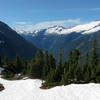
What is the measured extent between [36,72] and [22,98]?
3897 centimetres

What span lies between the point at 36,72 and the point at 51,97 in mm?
39879

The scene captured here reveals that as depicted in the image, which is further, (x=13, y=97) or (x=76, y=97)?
(x=13, y=97)

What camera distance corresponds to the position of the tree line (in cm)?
5716

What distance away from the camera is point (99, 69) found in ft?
192

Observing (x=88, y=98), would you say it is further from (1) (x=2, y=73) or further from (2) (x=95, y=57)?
(1) (x=2, y=73)

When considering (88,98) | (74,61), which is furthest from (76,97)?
(74,61)

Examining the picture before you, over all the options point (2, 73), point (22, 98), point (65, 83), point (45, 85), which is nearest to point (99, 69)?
point (65, 83)

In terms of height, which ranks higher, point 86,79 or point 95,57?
point 95,57

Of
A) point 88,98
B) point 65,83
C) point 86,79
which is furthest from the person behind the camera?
point 86,79

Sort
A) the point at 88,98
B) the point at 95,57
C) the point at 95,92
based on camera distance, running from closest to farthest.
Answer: the point at 88,98 → the point at 95,92 → the point at 95,57

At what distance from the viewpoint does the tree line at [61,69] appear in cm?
5716

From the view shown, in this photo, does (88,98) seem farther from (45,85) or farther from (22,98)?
(45,85)

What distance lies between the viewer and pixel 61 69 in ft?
216

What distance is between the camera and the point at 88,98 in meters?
34.3
